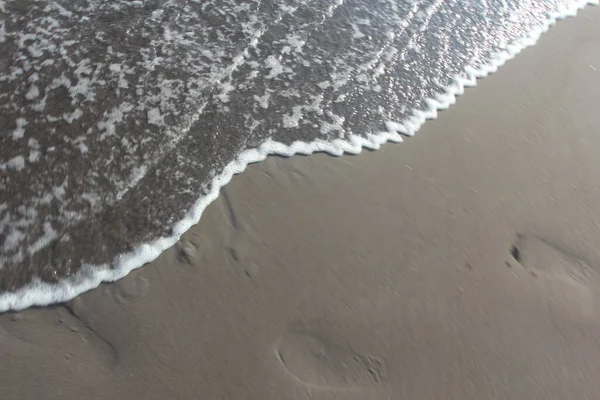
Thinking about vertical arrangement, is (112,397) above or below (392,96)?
below

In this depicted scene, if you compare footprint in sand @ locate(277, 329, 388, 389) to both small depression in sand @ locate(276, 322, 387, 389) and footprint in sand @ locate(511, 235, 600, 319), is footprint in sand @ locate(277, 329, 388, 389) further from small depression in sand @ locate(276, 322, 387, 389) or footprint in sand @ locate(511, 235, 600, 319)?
footprint in sand @ locate(511, 235, 600, 319)

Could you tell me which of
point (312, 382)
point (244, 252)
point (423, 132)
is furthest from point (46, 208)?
point (423, 132)

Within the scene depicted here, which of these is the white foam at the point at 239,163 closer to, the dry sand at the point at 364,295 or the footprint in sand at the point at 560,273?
the dry sand at the point at 364,295

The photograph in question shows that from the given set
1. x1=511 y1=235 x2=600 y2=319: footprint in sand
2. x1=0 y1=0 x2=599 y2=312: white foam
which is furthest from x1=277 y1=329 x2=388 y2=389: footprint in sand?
x1=511 y1=235 x2=600 y2=319: footprint in sand

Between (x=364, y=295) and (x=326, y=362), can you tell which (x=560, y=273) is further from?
(x=326, y=362)

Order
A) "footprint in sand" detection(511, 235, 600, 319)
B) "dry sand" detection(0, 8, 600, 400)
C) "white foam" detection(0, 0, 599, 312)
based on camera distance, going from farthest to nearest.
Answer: "footprint in sand" detection(511, 235, 600, 319), "white foam" detection(0, 0, 599, 312), "dry sand" detection(0, 8, 600, 400)

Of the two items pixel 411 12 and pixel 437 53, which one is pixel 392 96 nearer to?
pixel 437 53

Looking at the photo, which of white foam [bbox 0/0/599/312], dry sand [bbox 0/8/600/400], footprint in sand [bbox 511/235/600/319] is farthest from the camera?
footprint in sand [bbox 511/235/600/319]
